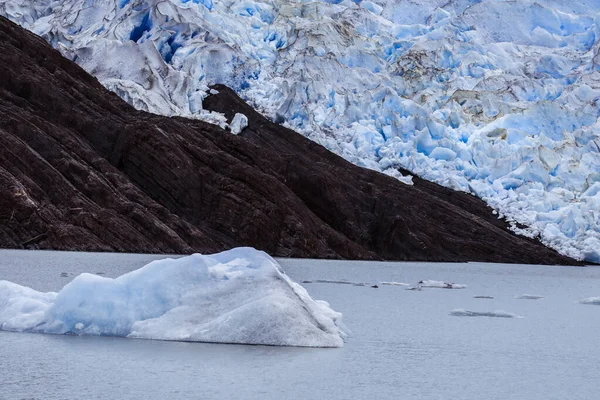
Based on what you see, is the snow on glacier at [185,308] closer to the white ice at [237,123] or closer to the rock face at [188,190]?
the rock face at [188,190]

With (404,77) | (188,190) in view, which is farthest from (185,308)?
(404,77)

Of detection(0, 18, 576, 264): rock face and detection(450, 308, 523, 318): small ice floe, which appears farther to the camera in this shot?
detection(0, 18, 576, 264): rock face

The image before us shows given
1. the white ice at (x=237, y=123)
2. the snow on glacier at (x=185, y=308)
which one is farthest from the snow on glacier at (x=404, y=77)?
the snow on glacier at (x=185, y=308)

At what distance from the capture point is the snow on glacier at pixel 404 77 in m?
56.7

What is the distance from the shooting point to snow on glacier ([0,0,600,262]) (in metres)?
56.7

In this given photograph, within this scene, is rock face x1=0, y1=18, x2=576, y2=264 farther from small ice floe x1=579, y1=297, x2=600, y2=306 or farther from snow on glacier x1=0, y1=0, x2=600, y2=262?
small ice floe x1=579, y1=297, x2=600, y2=306

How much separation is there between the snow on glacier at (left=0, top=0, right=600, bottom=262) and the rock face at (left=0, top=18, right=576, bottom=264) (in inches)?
72.9

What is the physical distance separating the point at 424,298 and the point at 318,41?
126ft

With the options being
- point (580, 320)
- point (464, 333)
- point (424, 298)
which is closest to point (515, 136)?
point (424, 298)

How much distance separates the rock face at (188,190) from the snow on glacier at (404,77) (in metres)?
1.85

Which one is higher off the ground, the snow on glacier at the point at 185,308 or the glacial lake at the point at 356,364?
the snow on glacier at the point at 185,308

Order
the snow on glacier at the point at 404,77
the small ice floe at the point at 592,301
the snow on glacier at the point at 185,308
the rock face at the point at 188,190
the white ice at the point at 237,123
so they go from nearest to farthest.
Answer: the snow on glacier at the point at 185,308
the small ice floe at the point at 592,301
the rock face at the point at 188,190
the snow on glacier at the point at 404,77
the white ice at the point at 237,123

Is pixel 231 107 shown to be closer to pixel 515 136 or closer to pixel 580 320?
pixel 515 136

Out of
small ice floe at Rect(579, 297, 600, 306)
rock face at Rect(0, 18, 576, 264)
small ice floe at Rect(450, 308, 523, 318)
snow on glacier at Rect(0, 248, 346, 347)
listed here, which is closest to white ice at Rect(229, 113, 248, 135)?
rock face at Rect(0, 18, 576, 264)
